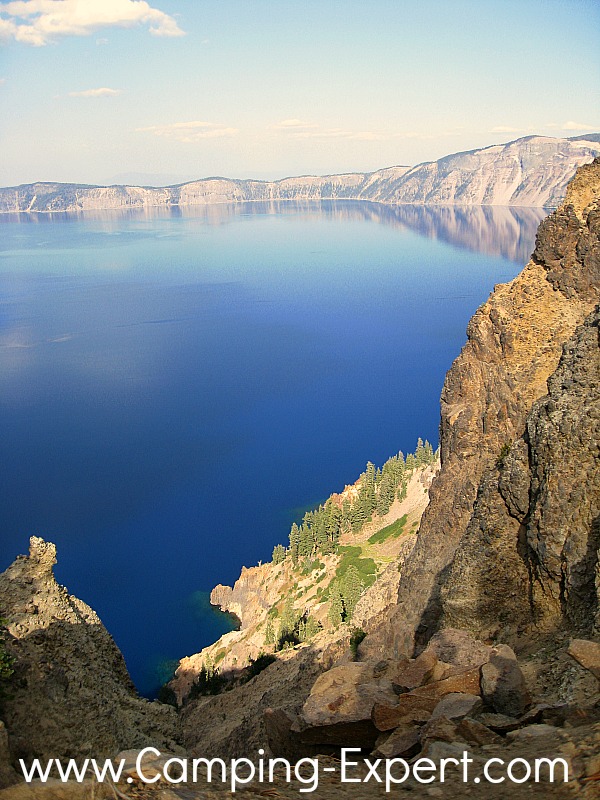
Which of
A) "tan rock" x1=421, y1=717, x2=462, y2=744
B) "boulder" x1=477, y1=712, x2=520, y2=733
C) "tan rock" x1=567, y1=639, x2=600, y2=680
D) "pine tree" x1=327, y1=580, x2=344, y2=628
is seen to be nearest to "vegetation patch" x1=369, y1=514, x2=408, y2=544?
"pine tree" x1=327, y1=580, x2=344, y2=628

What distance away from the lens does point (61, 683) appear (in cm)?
2383

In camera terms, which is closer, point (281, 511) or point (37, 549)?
point (37, 549)

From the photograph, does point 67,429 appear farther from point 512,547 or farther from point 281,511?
point 512,547

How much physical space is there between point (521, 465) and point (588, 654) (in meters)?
10.2

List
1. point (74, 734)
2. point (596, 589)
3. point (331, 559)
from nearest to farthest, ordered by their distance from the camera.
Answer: point (596, 589) → point (74, 734) → point (331, 559)

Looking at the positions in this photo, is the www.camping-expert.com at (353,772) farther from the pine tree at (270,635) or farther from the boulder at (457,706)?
the pine tree at (270,635)

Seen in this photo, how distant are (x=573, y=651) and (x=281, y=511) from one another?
99.1m

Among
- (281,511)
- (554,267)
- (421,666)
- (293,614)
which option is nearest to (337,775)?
(421,666)

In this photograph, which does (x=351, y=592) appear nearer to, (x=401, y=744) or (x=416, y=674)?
(x=416, y=674)

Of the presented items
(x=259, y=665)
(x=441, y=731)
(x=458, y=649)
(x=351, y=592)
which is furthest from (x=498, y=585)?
(x=351, y=592)

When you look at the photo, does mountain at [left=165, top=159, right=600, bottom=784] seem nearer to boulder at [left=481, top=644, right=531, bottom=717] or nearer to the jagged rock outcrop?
boulder at [left=481, top=644, right=531, bottom=717]

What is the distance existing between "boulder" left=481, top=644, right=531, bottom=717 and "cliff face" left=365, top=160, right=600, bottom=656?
3.91 meters

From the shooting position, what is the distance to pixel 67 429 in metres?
144

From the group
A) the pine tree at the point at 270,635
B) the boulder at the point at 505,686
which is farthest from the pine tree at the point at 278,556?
the boulder at the point at 505,686
